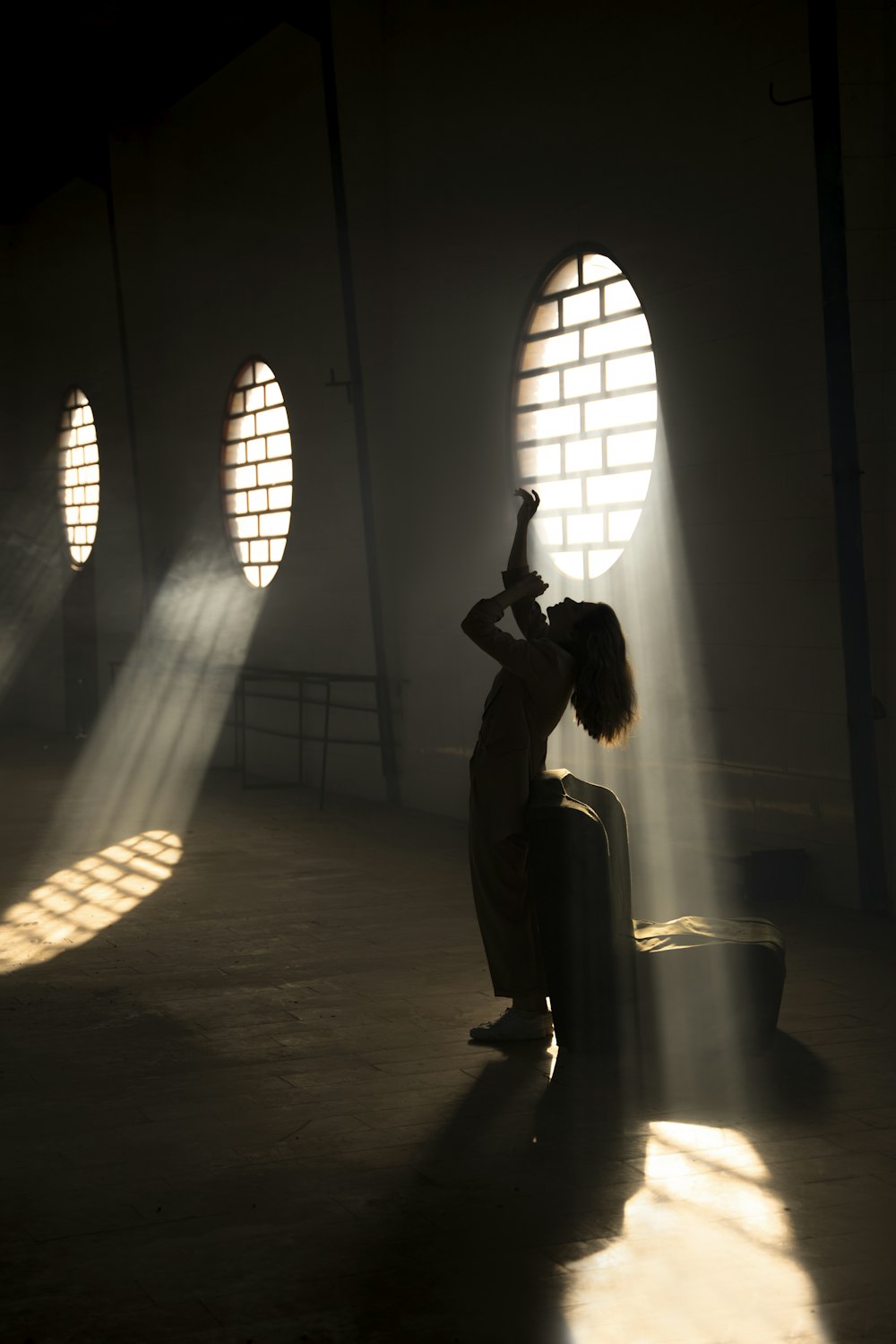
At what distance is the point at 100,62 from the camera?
11906 millimetres

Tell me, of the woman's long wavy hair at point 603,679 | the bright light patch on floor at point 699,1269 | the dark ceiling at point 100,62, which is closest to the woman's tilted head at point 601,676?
the woman's long wavy hair at point 603,679

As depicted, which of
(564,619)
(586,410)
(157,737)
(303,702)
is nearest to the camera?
(564,619)

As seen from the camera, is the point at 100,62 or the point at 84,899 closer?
the point at 84,899

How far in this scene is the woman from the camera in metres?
4.46

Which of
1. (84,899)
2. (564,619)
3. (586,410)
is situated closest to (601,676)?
(564,619)

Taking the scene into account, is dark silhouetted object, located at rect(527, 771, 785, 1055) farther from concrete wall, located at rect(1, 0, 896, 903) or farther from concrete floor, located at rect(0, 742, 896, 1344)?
concrete wall, located at rect(1, 0, 896, 903)

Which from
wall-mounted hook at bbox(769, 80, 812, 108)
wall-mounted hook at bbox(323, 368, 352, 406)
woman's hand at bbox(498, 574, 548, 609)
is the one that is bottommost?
woman's hand at bbox(498, 574, 548, 609)

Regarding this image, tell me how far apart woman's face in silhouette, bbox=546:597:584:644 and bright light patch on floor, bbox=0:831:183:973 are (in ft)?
8.51

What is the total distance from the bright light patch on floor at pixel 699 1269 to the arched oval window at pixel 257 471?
852cm

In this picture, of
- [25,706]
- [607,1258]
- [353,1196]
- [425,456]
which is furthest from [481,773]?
[25,706]

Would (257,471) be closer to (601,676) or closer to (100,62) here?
(100,62)

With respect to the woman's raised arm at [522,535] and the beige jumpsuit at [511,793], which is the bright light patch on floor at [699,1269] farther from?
the woman's raised arm at [522,535]

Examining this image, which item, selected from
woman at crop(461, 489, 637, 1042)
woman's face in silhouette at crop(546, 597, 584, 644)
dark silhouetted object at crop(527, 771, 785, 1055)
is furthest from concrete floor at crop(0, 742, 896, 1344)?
woman's face in silhouette at crop(546, 597, 584, 644)

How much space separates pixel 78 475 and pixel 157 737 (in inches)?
152
